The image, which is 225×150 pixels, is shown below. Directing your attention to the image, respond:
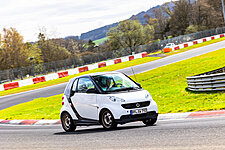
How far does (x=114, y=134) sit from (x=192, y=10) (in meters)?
127

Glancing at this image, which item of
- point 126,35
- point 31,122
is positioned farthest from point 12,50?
point 31,122

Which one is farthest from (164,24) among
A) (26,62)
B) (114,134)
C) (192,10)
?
(114,134)

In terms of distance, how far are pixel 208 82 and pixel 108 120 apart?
8.85 m

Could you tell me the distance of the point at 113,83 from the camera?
1027cm

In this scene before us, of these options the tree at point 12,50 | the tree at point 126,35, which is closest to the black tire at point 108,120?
the tree at point 12,50

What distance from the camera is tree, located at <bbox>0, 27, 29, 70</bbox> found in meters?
93.1

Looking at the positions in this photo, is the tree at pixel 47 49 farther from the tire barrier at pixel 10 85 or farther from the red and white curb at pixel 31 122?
the red and white curb at pixel 31 122

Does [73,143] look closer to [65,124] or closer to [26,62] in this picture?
[65,124]

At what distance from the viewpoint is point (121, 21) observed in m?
117

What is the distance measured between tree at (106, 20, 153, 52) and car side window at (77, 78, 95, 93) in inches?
4081

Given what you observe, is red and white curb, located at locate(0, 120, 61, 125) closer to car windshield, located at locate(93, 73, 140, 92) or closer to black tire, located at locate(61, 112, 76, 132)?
black tire, located at locate(61, 112, 76, 132)

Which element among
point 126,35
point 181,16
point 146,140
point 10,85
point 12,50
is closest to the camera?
point 146,140

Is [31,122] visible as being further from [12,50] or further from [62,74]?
[12,50]

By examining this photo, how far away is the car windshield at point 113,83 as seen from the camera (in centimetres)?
1007
